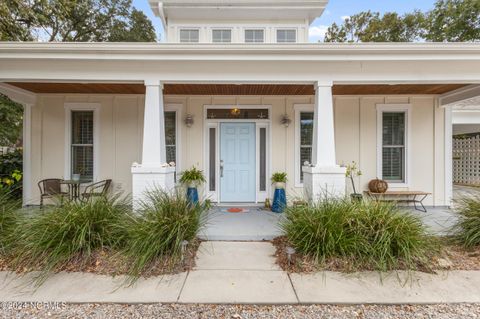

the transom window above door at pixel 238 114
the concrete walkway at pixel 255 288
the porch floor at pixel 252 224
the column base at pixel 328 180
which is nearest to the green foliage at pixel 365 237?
the concrete walkway at pixel 255 288

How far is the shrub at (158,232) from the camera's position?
3.08m

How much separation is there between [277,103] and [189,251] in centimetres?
409

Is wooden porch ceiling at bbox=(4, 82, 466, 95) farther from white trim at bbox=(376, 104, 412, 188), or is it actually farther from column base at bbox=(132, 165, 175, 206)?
column base at bbox=(132, 165, 175, 206)

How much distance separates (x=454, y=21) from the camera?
11.0 metres

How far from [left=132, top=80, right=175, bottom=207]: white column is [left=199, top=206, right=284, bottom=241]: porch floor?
1118 millimetres

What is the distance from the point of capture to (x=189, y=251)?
3.43 m

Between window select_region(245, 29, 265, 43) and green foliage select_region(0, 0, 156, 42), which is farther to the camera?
green foliage select_region(0, 0, 156, 42)

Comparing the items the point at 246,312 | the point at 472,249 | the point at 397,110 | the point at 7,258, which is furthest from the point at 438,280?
the point at 7,258

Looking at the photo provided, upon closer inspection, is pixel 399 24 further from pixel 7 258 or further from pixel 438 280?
pixel 7 258

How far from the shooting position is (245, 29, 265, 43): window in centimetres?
702

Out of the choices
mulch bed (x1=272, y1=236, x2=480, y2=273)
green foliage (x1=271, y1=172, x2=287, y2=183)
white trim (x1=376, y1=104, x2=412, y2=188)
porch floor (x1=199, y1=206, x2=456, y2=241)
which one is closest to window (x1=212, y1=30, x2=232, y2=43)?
green foliage (x1=271, y1=172, x2=287, y2=183)

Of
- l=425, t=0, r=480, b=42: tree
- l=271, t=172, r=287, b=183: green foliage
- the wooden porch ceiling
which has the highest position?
l=425, t=0, r=480, b=42: tree

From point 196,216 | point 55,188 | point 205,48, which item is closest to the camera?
point 196,216

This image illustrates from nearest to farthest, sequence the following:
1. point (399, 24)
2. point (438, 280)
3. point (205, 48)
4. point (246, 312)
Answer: point (246, 312) → point (438, 280) → point (205, 48) → point (399, 24)
